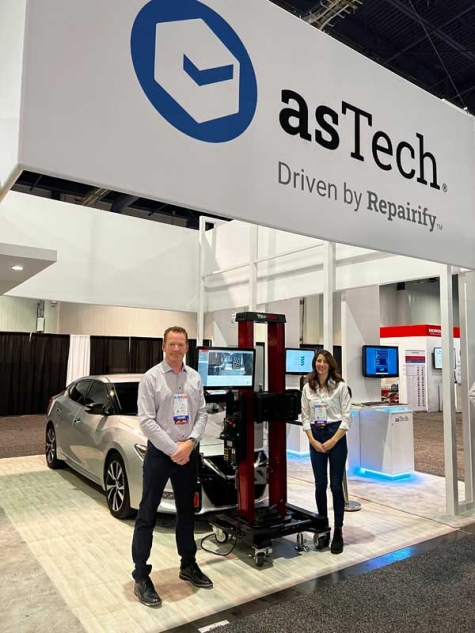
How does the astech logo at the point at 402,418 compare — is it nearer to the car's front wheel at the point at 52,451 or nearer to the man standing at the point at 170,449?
A: the man standing at the point at 170,449

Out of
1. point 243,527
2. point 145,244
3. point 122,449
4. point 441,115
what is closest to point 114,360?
point 145,244

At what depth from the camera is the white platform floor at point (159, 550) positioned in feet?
9.02

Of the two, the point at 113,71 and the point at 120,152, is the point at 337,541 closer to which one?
the point at 120,152

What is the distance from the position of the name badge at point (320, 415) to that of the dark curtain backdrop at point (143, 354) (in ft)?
36.0

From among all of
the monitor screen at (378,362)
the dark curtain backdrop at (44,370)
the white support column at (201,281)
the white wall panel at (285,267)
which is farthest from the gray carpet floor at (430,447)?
the dark curtain backdrop at (44,370)

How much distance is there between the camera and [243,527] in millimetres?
3424

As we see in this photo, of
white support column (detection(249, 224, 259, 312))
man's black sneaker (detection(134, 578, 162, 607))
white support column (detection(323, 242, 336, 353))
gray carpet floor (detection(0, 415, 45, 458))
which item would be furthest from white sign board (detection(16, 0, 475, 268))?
gray carpet floor (detection(0, 415, 45, 458))

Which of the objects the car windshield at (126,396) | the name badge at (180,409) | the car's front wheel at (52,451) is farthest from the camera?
A: the car's front wheel at (52,451)

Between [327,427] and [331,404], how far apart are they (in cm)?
18

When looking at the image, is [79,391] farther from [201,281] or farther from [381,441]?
[381,441]

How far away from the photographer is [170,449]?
2.76 meters

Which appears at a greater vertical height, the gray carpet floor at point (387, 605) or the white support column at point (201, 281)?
the white support column at point (201, 281)

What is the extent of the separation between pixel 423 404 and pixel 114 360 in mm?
9238

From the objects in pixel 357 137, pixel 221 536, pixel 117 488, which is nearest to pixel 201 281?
pixel 117 488
